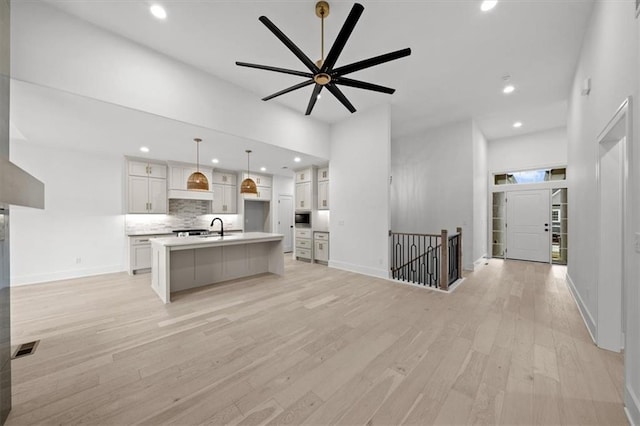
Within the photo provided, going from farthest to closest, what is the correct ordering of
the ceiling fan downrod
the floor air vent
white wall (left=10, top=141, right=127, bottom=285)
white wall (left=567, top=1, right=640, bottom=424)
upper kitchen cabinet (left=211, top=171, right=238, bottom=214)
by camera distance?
upper kitchen cabinet (left=211, top=171, right=238, bottom=214) → white wall (left=10, top=141, right=127, bottom=285) → the ceiling fan downrod → the floor air vent → white wall (left=567, top=1, right=640, bottom=424)

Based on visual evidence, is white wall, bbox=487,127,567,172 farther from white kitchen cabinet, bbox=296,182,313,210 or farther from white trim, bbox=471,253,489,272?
white kitchen cabinet, bbox=296,182,313,210

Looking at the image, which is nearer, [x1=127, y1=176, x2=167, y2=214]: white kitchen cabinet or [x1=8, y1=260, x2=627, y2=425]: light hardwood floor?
[x1=8, y1=260, x2=627, y2=425]: light hardwood floor

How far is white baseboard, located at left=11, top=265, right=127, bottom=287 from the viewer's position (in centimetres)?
438

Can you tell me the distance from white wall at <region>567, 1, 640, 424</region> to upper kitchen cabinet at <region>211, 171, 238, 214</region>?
293 inches

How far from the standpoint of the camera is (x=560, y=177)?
6.46 metres

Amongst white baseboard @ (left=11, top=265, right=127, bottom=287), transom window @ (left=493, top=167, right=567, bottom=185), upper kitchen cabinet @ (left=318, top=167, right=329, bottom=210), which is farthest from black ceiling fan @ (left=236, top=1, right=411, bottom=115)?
transom window @ (left=493, top=167, right=567, bottom=185)

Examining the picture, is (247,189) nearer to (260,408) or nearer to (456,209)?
(260,408)

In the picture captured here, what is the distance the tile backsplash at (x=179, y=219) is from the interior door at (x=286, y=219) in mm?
1583

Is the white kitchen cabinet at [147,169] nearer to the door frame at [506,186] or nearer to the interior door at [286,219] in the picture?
the interior door at [286,219]

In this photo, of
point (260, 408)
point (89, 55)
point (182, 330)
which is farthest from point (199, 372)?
point (89, 55)

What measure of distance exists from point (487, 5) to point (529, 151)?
5.80m

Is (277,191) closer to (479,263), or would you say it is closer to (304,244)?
(304,244)

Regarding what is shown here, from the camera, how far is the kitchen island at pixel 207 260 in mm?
3701

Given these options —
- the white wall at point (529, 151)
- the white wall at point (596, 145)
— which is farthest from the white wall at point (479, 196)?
the white wall at point (596, 145)
